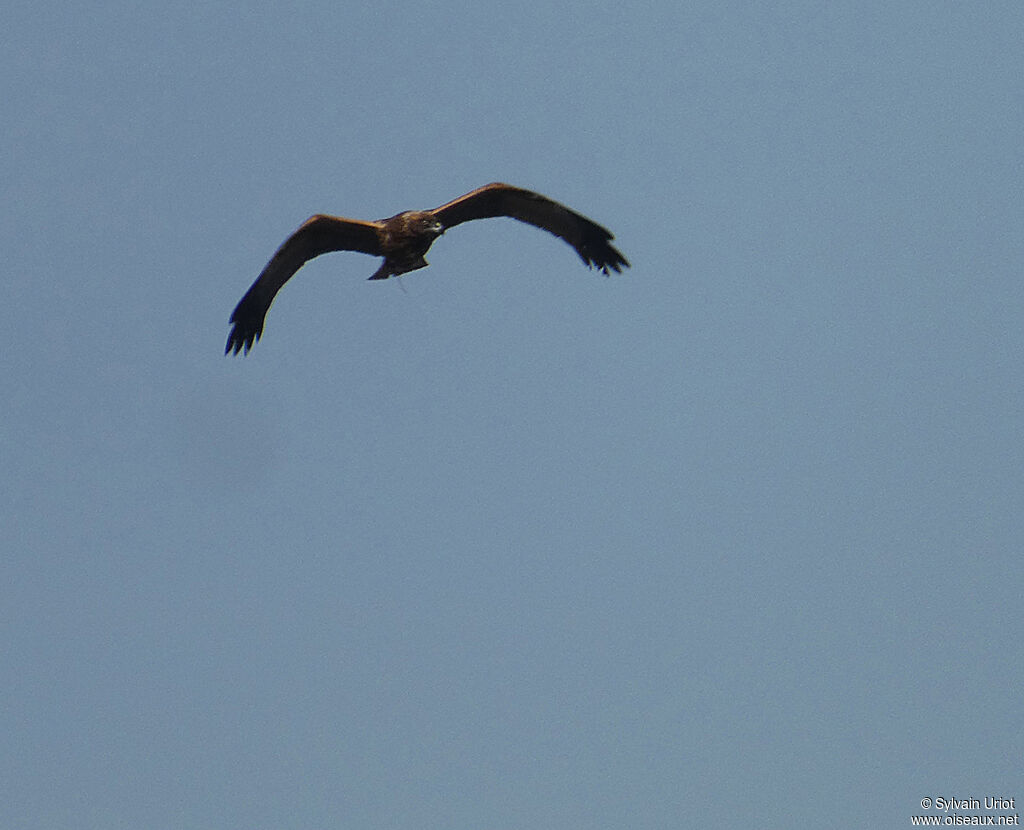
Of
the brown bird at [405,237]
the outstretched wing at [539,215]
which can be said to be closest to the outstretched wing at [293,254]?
the brown bird at [405,237]

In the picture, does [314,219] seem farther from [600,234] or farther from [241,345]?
[600,234]

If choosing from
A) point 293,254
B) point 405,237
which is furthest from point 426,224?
point 293,254

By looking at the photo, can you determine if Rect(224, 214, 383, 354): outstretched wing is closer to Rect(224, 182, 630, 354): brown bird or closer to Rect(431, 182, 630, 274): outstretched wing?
Rect(224, 182, 630, 354): brown bird

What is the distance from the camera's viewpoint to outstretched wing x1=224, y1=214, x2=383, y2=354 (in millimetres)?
19516

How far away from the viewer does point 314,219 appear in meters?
19.5

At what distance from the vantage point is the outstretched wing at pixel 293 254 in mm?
19516

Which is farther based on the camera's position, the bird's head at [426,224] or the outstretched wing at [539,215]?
the outstretched wing at [539,215]

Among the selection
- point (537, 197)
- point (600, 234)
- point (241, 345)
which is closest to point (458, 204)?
point (537, 197)

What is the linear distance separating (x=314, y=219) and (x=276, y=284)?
5.41ft

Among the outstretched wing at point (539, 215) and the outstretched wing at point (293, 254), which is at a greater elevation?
the outstretched wing at point (539, 215)

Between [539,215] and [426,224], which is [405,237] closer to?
[426,224]

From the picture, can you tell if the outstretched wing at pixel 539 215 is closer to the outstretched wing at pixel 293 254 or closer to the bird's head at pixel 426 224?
the bird's head at pixel 426 224

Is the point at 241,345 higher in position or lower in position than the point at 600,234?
lower

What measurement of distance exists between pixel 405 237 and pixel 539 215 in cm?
306
